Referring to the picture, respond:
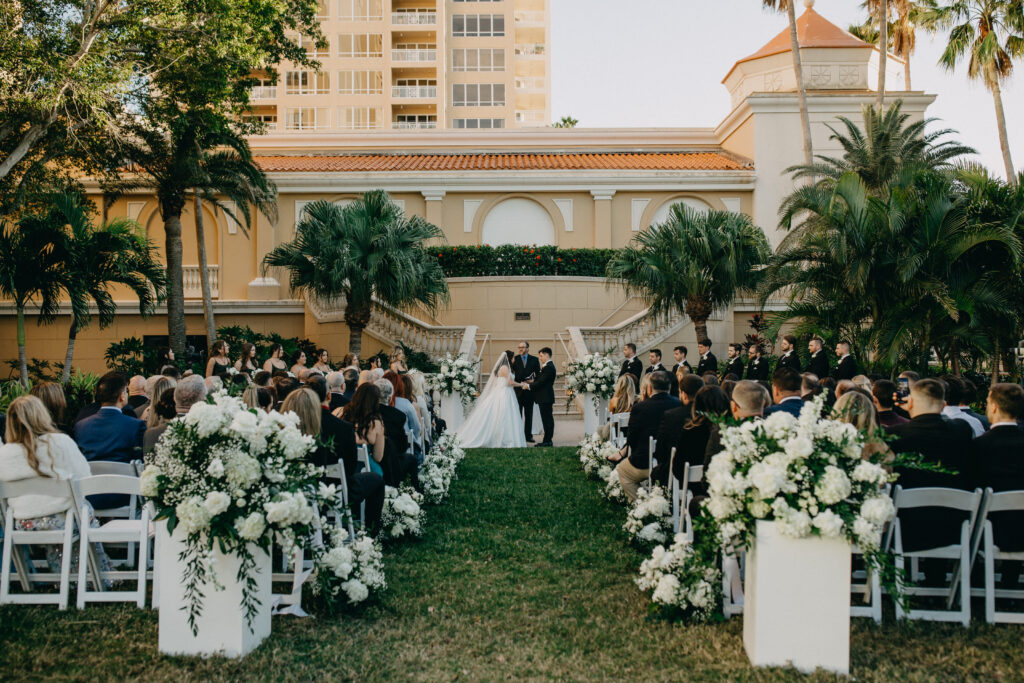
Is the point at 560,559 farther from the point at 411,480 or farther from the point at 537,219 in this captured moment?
the point at 537,219

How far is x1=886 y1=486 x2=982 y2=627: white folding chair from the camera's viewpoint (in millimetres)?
5328

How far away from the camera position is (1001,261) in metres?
12.9

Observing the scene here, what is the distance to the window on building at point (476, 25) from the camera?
5856 centimetres

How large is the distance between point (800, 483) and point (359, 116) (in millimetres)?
54144

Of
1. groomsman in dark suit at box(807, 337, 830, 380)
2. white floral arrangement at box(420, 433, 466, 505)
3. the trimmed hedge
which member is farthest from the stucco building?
white floral arrangement at box(420, 433, 466, 505)

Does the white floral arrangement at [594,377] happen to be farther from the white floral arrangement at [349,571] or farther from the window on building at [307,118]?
the window on building at [307,118]

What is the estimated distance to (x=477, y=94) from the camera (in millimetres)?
59125

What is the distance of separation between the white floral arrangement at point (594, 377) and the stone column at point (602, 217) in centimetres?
1180

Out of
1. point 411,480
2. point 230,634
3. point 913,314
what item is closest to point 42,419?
point 230,634

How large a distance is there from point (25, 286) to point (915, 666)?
16.0 metres

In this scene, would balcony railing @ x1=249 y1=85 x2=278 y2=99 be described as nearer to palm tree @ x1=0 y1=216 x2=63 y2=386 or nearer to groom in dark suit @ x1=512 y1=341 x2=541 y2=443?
palm tree @ x1=0 y1=216 x2=63 y2=386

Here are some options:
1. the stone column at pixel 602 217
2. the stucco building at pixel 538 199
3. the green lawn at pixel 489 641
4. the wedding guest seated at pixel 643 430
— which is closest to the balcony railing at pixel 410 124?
the stucco building at pixel 538 199

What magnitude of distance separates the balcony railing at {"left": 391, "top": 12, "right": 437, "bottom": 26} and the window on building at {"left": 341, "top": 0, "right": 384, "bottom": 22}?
1.09m

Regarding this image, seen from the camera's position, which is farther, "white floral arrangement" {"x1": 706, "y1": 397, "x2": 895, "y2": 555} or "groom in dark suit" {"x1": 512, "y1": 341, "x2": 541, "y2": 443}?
"groom in dark suit" {"x1": 512, "y1": 341, "x2": 541, "y2": 443}
